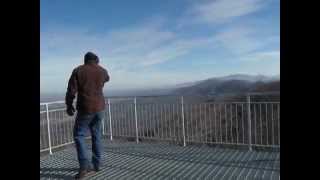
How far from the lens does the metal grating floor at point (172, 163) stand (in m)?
5.34

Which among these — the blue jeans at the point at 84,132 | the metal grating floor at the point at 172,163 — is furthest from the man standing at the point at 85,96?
the metal grating floor at the point at 172,163

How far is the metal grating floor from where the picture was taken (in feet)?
17.5

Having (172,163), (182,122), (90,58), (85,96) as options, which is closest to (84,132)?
(85,96)

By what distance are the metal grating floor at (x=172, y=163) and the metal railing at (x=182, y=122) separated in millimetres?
255

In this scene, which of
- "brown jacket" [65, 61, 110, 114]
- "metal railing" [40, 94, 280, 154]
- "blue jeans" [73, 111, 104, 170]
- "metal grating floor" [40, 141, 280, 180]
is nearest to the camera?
"brown jacket" [65, 61, 110, 114]

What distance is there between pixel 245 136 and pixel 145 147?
6.98ft

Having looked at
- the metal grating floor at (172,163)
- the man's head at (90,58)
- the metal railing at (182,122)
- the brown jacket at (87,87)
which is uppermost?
A: the man's head at (90,58)

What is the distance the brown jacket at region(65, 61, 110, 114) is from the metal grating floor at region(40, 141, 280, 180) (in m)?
1.04

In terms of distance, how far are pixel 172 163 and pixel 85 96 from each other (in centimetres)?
196

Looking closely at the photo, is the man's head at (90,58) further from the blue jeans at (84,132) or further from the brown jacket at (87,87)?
the blue jeans at (84,132)

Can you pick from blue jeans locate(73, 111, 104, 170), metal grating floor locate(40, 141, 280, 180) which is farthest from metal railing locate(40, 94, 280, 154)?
blue jeans locate(73, 111, 104, 170)

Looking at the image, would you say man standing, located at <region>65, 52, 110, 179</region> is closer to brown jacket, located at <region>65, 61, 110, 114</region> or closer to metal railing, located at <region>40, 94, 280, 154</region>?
brown jacket, located at <region>65, 61, 110, 114</region>
